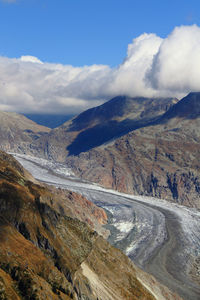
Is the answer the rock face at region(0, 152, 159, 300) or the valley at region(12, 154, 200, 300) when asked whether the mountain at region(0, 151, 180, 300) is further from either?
the valley at region(12, 154, 200, 300)

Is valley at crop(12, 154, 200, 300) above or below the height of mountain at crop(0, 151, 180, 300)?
below

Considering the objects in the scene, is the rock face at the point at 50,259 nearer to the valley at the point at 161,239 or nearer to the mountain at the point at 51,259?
the mountain at the point at 51,259

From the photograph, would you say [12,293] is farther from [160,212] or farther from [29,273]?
[160,212]

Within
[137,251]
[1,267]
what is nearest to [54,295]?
[1,267]

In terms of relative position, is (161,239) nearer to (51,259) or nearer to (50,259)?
(51,259)

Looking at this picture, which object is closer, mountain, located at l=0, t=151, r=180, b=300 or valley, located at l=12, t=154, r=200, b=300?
mountain, located at l=0, t=151, r=180, b=300

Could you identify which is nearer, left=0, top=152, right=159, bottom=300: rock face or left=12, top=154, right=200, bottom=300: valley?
left=0, top=152, right=159, bottom=300: rock face

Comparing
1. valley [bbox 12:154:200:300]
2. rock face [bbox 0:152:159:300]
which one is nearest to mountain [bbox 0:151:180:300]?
rock face [bbox 0:152:159:300]
